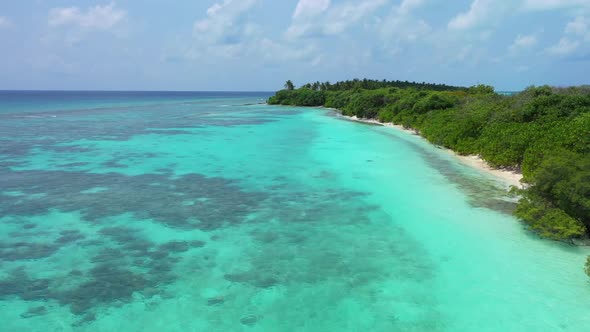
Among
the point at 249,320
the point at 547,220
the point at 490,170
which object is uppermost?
the point at 490,170

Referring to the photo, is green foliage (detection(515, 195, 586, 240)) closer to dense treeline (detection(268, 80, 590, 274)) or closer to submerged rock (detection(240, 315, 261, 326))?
dense treeline (detection(268, 80, 590, 274))

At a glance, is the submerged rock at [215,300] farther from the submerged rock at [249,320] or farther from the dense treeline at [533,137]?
the dense treeline at [533,137]

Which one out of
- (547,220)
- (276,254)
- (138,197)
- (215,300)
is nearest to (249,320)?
(215,300)

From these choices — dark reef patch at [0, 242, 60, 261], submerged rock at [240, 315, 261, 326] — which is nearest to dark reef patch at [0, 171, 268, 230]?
dark reef patch at [0, 242, 60, 261]

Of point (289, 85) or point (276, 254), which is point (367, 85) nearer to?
point (289, 85)

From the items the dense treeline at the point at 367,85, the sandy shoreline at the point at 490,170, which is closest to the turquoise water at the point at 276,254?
the sandy shoreline at the point at 490,170

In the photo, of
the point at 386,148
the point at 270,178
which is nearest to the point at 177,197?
the point at 270,178

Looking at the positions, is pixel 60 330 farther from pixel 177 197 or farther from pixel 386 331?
pixel 177 197

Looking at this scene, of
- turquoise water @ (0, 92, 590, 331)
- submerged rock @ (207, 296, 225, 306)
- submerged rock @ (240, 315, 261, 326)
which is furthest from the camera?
submerged rock @ (207, 296, 225, 306)
